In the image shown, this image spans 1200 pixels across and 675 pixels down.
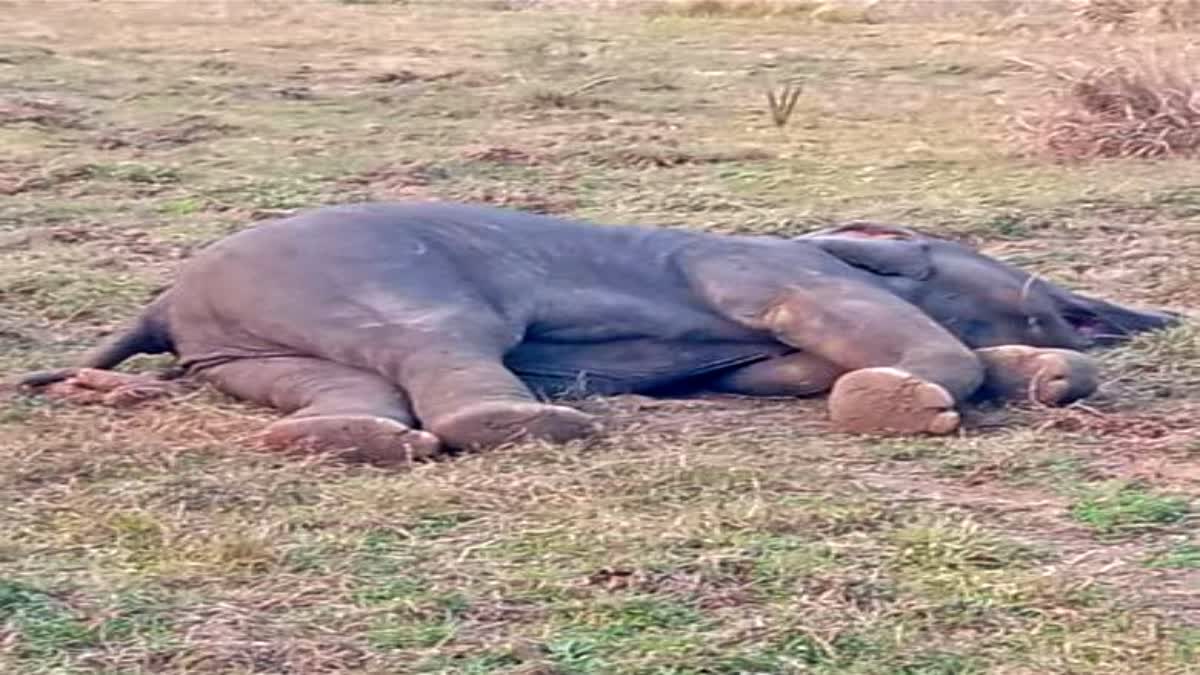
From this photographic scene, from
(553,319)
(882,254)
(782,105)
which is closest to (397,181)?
(782,105)

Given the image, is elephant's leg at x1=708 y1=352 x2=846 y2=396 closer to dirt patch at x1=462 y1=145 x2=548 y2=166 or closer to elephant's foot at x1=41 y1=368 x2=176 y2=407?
elephant's foot at x1=41 y1=368 x2=176 y2=407

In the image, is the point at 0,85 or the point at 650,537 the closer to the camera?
the point at 650,537

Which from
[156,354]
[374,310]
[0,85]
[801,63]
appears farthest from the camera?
[801,63]

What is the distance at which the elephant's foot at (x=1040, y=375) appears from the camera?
240 inches

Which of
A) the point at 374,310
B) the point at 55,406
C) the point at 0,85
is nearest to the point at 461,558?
the point at 374,310

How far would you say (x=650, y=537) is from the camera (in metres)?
4.69

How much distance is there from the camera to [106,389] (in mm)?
6098

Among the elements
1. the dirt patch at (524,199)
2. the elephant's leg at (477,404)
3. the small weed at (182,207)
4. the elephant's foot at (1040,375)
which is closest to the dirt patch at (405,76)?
the dirt patch at (524,199)

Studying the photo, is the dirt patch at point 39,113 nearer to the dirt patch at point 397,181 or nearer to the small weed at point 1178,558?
the dirt patch at point 397,181

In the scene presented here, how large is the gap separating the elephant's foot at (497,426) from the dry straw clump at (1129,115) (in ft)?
20.0

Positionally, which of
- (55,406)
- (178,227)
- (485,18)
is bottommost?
(485,18)

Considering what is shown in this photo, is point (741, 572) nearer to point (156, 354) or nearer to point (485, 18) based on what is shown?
point (156, 354)

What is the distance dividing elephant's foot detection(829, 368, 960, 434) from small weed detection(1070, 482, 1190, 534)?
1.86 ft

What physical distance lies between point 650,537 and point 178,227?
4944 mm
